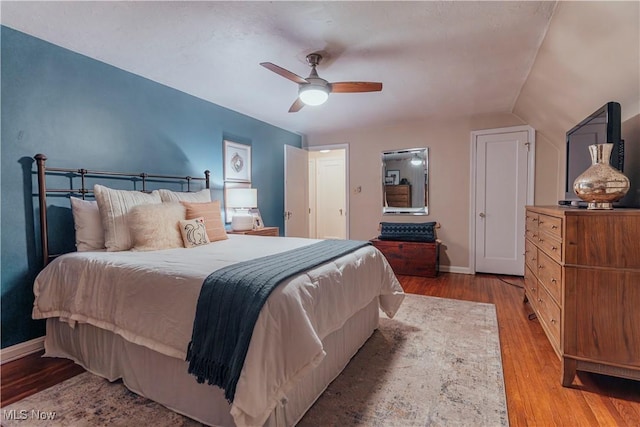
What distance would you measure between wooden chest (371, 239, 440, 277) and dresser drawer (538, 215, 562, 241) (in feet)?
6.48

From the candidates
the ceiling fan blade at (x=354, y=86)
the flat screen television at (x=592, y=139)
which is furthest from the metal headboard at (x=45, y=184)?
the flat screen television at (x=592, y=139)

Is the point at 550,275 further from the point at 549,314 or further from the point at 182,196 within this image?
the point at 182,196

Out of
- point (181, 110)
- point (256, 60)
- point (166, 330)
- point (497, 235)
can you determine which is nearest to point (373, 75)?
point (256, 60)

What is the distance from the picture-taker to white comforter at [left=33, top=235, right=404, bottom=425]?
1.29 meters

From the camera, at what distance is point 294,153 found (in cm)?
534

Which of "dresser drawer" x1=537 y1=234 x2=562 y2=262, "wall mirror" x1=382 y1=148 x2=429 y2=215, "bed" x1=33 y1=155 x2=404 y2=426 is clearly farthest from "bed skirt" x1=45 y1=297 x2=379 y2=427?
"wall mirror" x1=382 y1=148 x2=429 y2=215

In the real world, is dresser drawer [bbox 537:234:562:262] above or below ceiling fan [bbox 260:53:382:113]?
below

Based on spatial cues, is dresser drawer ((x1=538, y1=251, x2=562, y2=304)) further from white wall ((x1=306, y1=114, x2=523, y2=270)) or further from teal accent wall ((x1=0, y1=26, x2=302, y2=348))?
teal accent wall ((x1=0, y1=26, x2=302, y2=348))

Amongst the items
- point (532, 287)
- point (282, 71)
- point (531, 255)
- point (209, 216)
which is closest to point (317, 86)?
point (282, 71)

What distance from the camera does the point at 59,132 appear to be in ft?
8.07

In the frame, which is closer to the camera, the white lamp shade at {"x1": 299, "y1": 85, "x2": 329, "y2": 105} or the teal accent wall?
the teal accent wall

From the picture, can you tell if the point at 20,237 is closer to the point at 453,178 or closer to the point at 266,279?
the point at 266,279

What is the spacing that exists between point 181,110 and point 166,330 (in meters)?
2.69

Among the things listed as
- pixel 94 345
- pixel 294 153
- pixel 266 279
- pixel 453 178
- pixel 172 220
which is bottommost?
pixel 94 345
